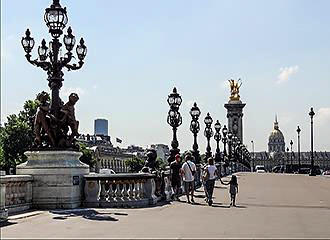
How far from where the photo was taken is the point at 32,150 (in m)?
21.6

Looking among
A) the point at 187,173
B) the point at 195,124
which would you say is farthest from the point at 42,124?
the point at 195,124

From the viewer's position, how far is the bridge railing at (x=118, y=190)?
2166 cm

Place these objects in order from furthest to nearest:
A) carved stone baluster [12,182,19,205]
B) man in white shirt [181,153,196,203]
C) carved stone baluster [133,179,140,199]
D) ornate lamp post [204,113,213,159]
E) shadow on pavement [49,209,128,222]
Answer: ornate lamp post [204,113,213,159], man in white shirt [181,153,196,203], carved stone baluster [133,179,140,199], carved stone baluster [12,182,19,205], shadow on pavement [49,209,128,222]

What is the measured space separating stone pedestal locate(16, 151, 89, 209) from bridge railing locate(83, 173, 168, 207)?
0.44 m

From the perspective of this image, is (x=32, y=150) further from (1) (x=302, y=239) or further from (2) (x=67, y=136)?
(1) (x=302, y=239)

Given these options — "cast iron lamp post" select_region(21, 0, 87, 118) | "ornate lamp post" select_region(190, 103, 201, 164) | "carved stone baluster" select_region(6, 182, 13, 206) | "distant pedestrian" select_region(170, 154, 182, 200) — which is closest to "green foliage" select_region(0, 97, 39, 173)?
"ornate lamp post" select_region(190, 103, 201, 164)

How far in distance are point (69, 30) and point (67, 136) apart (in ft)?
11.5

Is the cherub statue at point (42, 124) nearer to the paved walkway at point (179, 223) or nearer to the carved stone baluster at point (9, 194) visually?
the carved stone baluster at point (9, 194)

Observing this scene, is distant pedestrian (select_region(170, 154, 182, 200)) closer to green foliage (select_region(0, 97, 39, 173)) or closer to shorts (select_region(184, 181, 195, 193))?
shorts (select_region(184, 181, 195, 193))

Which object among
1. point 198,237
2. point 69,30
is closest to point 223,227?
point 198,237

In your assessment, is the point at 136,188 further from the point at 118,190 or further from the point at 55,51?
the point at 55,51

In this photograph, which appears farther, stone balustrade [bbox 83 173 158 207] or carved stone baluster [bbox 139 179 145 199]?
carved stone baluster [bbox 139 179 145 199]

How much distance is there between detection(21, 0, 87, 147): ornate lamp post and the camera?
71.3 ft

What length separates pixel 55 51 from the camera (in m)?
21.8
